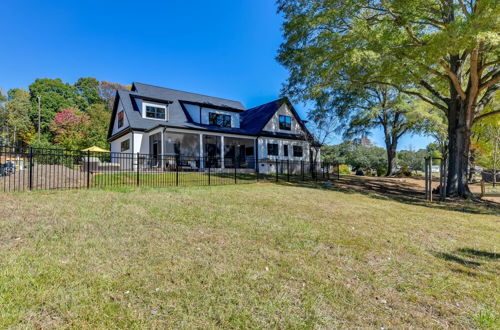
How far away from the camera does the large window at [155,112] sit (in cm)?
1919

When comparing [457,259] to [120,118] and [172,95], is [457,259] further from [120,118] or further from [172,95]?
[120,118]

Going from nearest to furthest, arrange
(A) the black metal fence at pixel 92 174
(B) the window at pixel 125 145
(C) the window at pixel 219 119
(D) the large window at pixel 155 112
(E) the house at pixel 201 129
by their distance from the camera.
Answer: (A) the black metal fence at pixel 92 174, (E) the house at pixel 201 129, (D) the large window at pixel 155 112, (B) the window at pixel 125 145, (C) the window at pixel 219 119

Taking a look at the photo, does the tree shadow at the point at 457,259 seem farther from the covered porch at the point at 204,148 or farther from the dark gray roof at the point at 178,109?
the dark gray roof at the point at 178,109

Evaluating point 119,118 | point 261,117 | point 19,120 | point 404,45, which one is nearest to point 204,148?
point 261,117

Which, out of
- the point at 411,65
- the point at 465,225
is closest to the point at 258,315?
the point at 465,225

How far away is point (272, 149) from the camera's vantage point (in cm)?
2184

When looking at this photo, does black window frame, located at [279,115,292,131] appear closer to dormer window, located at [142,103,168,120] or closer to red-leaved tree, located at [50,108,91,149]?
dormer window, located at [142,103,168,120]

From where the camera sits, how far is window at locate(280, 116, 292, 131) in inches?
898

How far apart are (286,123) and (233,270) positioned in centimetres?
2104

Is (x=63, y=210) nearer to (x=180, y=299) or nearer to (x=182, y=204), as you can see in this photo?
(x=182, y=204)

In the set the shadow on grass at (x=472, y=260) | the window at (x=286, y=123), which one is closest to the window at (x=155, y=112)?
the window at (x=286, y=123)

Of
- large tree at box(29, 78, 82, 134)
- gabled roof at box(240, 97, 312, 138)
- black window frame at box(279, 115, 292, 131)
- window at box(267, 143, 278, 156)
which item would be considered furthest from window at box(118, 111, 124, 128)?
large tree at box(29, 78, 82, 134)

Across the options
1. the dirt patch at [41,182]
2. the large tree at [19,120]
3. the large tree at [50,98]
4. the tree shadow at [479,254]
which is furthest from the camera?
the large tree at [50,98]

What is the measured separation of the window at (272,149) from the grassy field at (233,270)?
15.8 meters
